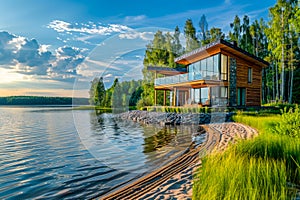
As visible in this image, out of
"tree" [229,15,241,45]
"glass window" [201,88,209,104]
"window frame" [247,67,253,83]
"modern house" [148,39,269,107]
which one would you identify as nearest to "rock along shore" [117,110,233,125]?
"modern house" [148,39,269,107]

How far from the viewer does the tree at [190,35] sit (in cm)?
3388

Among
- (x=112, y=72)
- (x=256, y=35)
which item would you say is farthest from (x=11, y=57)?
(x=256, y=35)

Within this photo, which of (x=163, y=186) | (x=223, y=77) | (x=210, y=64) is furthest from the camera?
(x=210, y=64)

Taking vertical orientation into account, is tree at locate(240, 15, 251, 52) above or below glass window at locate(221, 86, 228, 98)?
above

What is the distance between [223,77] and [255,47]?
21047mm

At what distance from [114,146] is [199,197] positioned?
6326mm

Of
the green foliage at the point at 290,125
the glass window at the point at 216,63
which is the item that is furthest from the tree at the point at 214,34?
the green foliage at the point at 290,125

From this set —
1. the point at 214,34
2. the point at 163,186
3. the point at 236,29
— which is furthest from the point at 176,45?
the point at 163,186

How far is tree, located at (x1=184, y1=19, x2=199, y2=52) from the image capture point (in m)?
33.9

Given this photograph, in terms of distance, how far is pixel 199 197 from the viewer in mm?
2936

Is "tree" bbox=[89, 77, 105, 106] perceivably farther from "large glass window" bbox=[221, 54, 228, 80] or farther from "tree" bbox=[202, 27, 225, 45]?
"tree" bbox=[202, 27, 225, 45]

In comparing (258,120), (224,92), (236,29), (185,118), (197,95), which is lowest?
(185,118)

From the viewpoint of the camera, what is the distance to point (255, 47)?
35.3 meters

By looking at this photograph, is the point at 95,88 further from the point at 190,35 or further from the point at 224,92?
the point at 190,35
